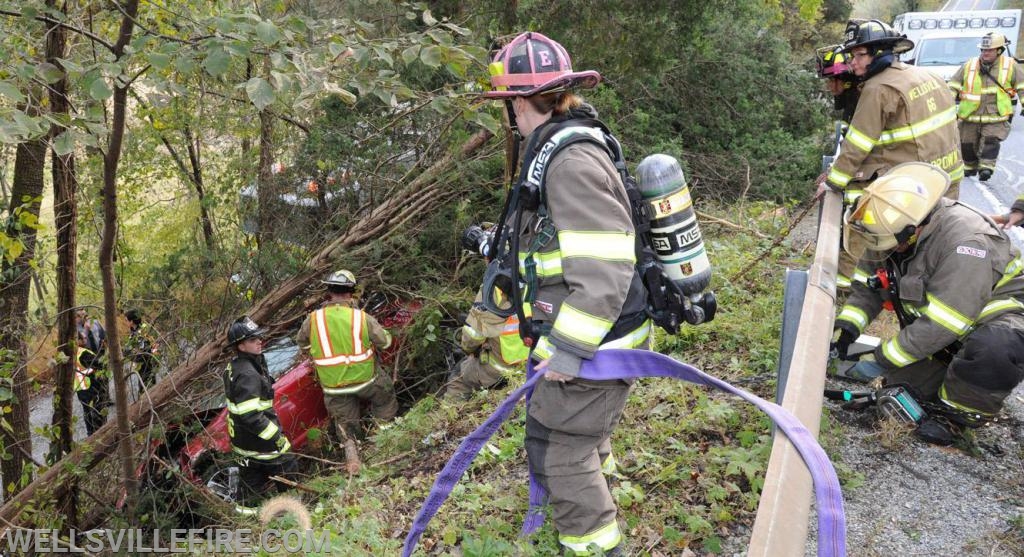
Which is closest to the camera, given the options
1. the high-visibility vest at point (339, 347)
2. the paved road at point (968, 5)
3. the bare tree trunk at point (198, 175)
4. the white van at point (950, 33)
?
the high-visibility vest at point (339, 347)

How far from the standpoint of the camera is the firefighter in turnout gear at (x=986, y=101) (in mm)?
7773

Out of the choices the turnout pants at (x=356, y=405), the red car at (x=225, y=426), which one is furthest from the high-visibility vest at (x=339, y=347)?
the red car at (x=225, y=426)

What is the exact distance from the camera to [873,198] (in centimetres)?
349

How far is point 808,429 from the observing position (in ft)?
5.80

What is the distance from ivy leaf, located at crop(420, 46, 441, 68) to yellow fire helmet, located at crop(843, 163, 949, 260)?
86.5 inches

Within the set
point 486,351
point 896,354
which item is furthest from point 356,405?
point 896,354

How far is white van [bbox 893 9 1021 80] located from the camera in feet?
48.7

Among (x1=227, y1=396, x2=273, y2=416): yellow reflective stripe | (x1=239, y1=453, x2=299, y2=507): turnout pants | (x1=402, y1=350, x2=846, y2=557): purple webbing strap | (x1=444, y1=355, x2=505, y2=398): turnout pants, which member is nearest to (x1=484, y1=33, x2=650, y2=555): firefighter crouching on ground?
(x1=402, y1=350, x2=846, y2=557): purple webbing strap

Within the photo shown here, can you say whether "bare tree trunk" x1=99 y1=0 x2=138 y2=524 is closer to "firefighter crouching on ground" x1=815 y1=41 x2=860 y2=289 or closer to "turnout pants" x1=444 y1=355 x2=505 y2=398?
"turnout pants" x1=444 y1=355 x2=505 y2=398

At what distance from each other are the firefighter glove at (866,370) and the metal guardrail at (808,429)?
996 millimetres

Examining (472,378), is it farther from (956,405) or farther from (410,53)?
(956,405)

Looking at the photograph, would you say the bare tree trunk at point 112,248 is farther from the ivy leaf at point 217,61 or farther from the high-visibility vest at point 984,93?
the high-visibility vest at point 984,93

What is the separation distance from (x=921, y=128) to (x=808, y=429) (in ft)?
11.7

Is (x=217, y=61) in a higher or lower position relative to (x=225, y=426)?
higher
